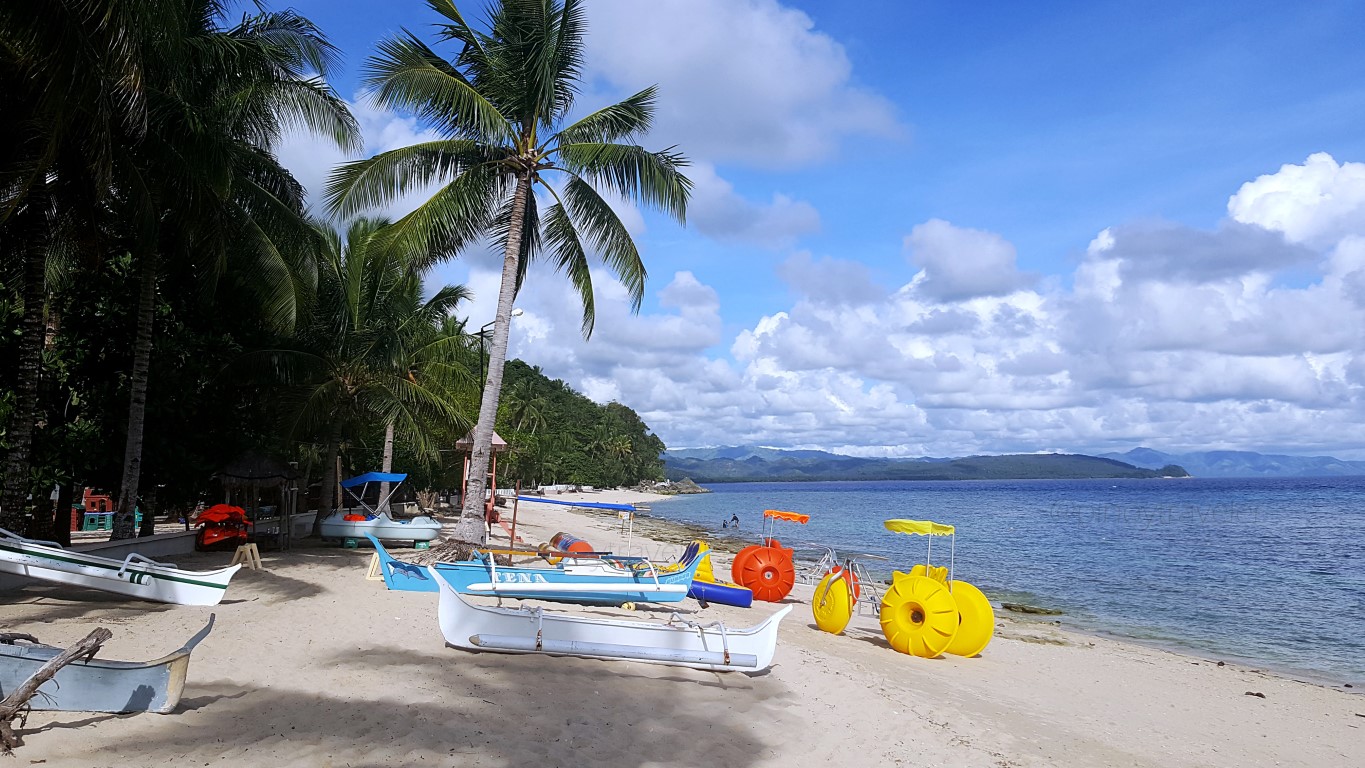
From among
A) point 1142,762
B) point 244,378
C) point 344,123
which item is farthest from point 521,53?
point 1142,762

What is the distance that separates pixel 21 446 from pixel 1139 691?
15.8 metres

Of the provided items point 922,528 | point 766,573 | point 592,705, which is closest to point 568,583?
point 766,573

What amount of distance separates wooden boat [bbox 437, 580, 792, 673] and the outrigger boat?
3.01m

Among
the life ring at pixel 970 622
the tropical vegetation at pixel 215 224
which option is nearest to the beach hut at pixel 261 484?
the tropical vegetation at pixel 215 224

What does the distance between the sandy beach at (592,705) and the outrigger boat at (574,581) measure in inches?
17.4

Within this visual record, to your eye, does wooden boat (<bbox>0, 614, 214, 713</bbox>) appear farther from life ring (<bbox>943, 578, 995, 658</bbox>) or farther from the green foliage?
the green foliage

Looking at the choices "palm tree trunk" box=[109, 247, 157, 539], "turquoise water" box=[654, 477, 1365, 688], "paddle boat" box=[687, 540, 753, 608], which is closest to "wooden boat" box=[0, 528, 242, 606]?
"palm tree trunk" box=[109, 247, 157, 539]

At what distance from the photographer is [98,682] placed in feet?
19.0

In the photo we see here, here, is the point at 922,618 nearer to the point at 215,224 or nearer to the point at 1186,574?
the point at 215,224

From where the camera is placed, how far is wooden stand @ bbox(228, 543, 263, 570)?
44.2 ft

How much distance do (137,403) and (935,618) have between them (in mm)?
12610

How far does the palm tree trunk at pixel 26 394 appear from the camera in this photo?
408 inches

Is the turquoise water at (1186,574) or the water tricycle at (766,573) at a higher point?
the water tricycle at (766,573)

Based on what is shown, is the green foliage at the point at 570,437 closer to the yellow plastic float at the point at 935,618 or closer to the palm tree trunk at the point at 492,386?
the palm tree trunk at the point at 492,386
